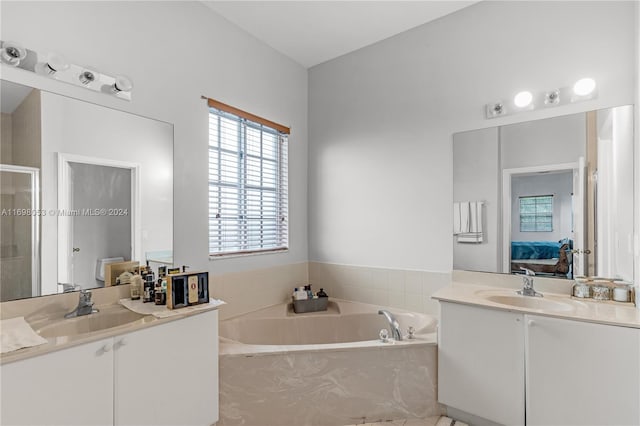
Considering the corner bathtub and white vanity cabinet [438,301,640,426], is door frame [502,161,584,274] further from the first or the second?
the corner bathtub

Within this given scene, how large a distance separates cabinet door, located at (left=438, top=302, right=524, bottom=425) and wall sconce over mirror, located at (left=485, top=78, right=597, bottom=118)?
1.35 m

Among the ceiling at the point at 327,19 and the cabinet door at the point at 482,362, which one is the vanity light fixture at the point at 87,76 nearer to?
the ceiling at the point at 327,19

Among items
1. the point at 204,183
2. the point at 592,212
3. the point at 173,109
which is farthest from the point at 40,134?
the point at 592,212

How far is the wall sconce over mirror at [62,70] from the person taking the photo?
146 centimetres

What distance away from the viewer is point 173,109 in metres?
2.10

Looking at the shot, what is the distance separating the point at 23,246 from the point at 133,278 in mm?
499

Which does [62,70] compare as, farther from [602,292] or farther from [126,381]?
[602,292]

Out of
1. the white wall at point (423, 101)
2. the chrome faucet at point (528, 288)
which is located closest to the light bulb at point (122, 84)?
the white wall at point (423, 101)

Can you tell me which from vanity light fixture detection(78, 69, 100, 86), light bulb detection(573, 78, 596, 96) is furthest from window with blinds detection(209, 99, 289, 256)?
light bulb detection(573, 78, 596, 96)

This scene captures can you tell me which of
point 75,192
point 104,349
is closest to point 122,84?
point 75,192

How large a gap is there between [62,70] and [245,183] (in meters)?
1.34

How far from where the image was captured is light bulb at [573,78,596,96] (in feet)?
6.36

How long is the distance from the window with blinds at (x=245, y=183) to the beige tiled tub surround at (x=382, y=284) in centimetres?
49

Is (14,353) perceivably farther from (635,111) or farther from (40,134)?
(635,111)
